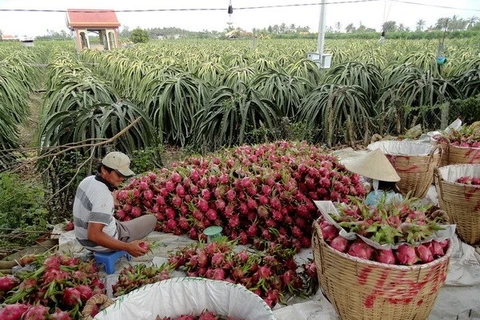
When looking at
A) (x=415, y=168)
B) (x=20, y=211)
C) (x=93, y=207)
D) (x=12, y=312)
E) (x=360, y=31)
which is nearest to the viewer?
(x=12, y=312)

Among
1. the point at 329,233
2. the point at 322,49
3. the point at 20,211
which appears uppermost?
the point at 322,49

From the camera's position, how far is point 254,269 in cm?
192

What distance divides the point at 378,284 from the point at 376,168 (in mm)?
998

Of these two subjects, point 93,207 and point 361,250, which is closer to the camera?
point 361,250

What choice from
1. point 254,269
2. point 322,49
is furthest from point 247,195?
point 322,49

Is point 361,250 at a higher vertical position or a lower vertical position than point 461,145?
higher

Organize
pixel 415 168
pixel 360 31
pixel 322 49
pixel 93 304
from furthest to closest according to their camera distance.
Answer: pixel 360 31 → pixel 322 49 → pixel 415 168 → pixel 93 304

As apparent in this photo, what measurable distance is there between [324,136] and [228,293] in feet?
12.5

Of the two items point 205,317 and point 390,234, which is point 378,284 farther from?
point 205,317

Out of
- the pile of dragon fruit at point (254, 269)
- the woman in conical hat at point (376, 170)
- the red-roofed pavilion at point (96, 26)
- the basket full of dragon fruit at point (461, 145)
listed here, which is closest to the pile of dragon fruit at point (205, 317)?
the pile of dragon fruit at point (254, 269)

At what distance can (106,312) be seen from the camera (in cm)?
Result: 133

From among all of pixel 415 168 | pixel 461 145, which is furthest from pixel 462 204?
pixel 461 145

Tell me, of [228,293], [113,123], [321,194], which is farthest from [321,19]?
[228,293]

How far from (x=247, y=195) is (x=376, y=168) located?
84 cm
